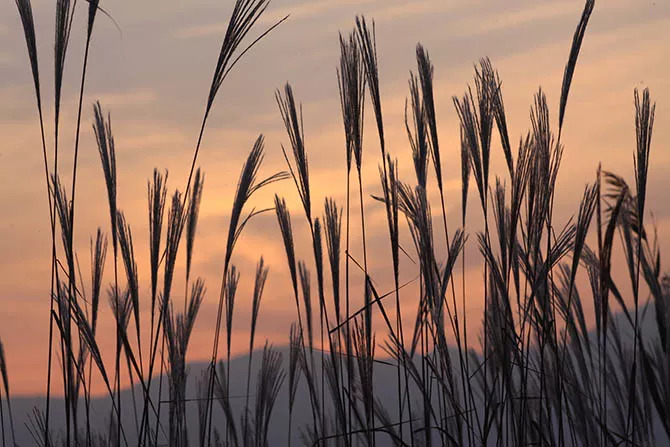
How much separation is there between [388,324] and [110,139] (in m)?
0.95

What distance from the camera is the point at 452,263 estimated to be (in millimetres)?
2541

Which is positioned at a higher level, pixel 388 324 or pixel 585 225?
pixel 585 225

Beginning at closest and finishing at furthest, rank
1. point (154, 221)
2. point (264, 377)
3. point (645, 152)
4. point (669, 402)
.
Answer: point (669, 402)
point (645, 152)
point (154, 221)
point (264, 377)

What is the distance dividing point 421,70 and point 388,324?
757 mm

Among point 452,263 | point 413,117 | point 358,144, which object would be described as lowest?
point 452,263

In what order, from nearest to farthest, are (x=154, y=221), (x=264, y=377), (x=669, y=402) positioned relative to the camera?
1. (x=669, y=402)
2. (x=154, y=221)
3. (x=264, y=377)

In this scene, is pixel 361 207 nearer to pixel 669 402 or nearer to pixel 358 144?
pixel 358 144

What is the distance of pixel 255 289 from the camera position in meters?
4.14

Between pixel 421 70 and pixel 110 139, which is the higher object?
pixel 421 70

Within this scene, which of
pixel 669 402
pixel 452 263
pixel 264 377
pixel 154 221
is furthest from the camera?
pixel 264 377

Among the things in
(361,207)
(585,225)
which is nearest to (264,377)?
(361,207)

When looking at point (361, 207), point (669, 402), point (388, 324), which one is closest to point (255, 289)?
point (361, 207)

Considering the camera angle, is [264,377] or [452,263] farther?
[264,377]

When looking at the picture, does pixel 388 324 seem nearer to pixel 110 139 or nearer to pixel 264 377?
pixel 110 139
